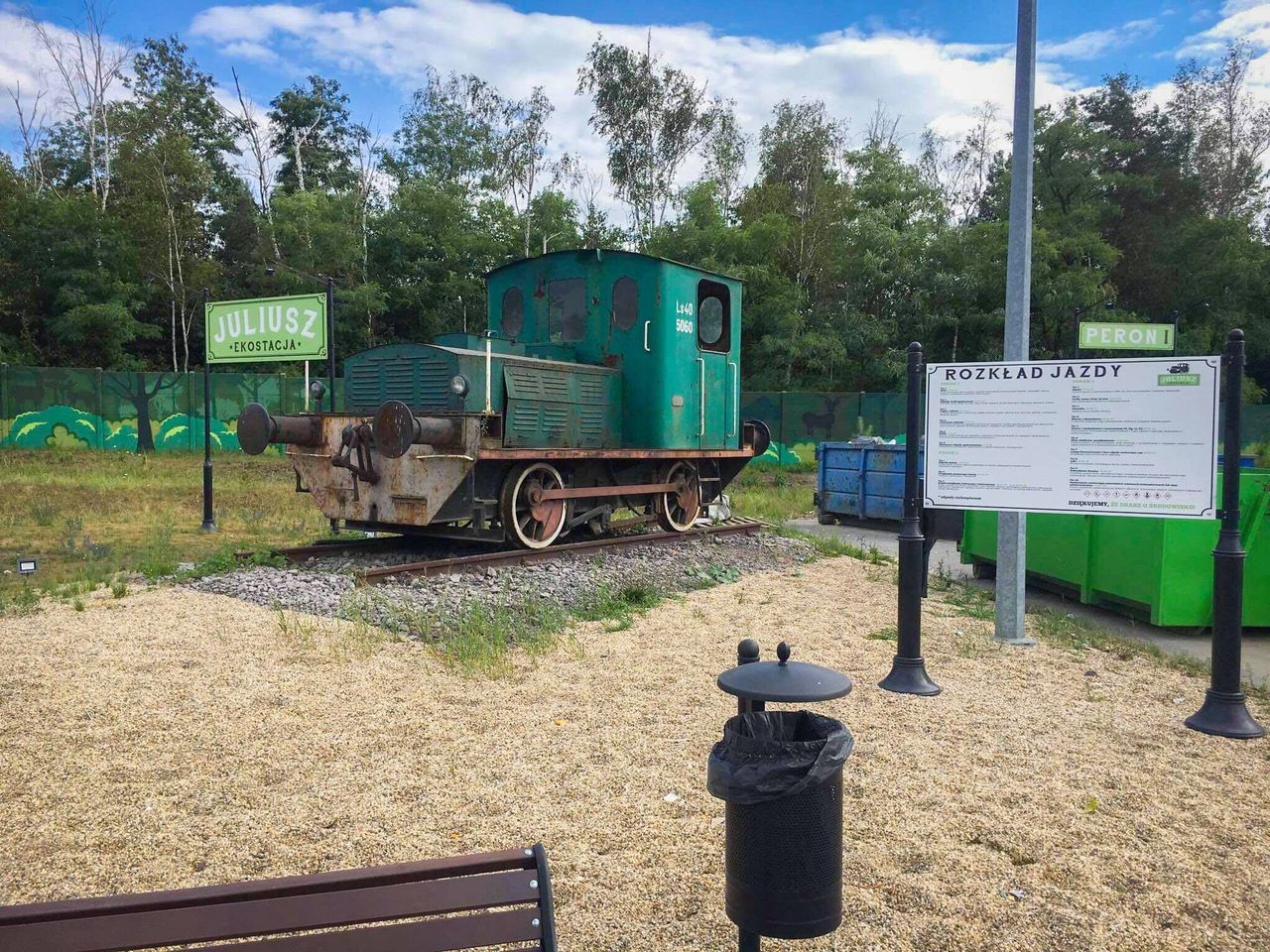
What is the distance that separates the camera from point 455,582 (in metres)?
8.05

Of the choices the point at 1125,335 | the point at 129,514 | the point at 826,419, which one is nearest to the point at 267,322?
the point at 129,514

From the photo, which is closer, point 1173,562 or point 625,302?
point 1173,562

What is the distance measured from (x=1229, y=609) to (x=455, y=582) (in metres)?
5.51

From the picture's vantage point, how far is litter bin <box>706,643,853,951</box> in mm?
2529

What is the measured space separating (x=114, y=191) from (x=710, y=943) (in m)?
39.5

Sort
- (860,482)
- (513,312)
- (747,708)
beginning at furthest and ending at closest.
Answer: (860,482), (513,312), (747,708)

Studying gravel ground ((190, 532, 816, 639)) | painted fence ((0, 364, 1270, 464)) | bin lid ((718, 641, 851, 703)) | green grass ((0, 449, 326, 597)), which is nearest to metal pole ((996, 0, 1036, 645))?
gravel ground ((190, 532, 816, 639))

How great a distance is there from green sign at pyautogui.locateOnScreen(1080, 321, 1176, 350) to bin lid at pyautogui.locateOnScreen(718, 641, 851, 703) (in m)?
17.7

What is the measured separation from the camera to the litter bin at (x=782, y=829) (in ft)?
8.30

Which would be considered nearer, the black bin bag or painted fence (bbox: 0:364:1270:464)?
the black bin bag

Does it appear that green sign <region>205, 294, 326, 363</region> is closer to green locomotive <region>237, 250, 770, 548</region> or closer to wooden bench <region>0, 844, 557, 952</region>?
green locomotive <region>237, 250, 770, 548</region>

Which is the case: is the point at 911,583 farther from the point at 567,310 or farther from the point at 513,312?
the point at 513,312

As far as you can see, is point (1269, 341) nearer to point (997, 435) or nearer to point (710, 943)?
point (997, 435)

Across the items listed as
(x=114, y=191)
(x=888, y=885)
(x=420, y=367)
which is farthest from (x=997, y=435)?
(x=114, y=191)
